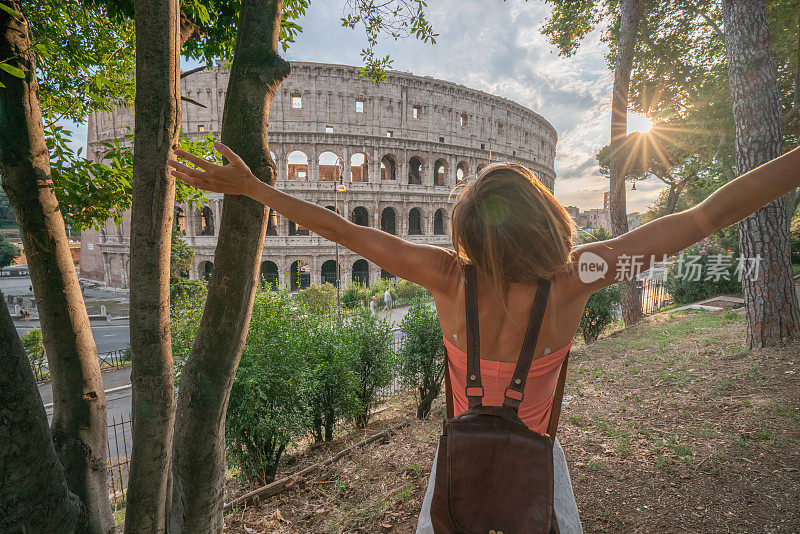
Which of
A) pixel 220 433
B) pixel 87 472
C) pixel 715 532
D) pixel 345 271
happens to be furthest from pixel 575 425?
pixel 345 271

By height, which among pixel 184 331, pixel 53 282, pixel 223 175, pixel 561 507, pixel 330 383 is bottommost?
pixel 330 383

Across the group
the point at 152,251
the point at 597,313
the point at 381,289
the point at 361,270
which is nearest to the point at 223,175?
the point at 152,251

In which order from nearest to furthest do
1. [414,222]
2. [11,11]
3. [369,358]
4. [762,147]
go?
1. [11,11]
2. [762,147]
3. [369,358]
4. [414,222]

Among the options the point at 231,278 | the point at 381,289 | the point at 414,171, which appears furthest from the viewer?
the point at 414,171

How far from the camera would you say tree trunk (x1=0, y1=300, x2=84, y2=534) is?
3.65 feet

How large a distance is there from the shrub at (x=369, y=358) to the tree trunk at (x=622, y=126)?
744 cm

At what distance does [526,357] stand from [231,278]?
5.04 ft

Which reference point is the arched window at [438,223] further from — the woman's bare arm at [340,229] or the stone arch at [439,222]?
the woman's bare arm at [340,229]

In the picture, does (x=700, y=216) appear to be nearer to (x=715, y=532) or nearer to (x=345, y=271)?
(x=715, y=532)

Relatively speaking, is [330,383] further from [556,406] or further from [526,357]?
[526,357]

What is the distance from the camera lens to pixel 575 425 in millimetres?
4164

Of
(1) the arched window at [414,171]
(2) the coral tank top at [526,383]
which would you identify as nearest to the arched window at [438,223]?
(1) the arched window at [414,171]

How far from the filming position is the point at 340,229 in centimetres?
132

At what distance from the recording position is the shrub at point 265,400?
4086mm
